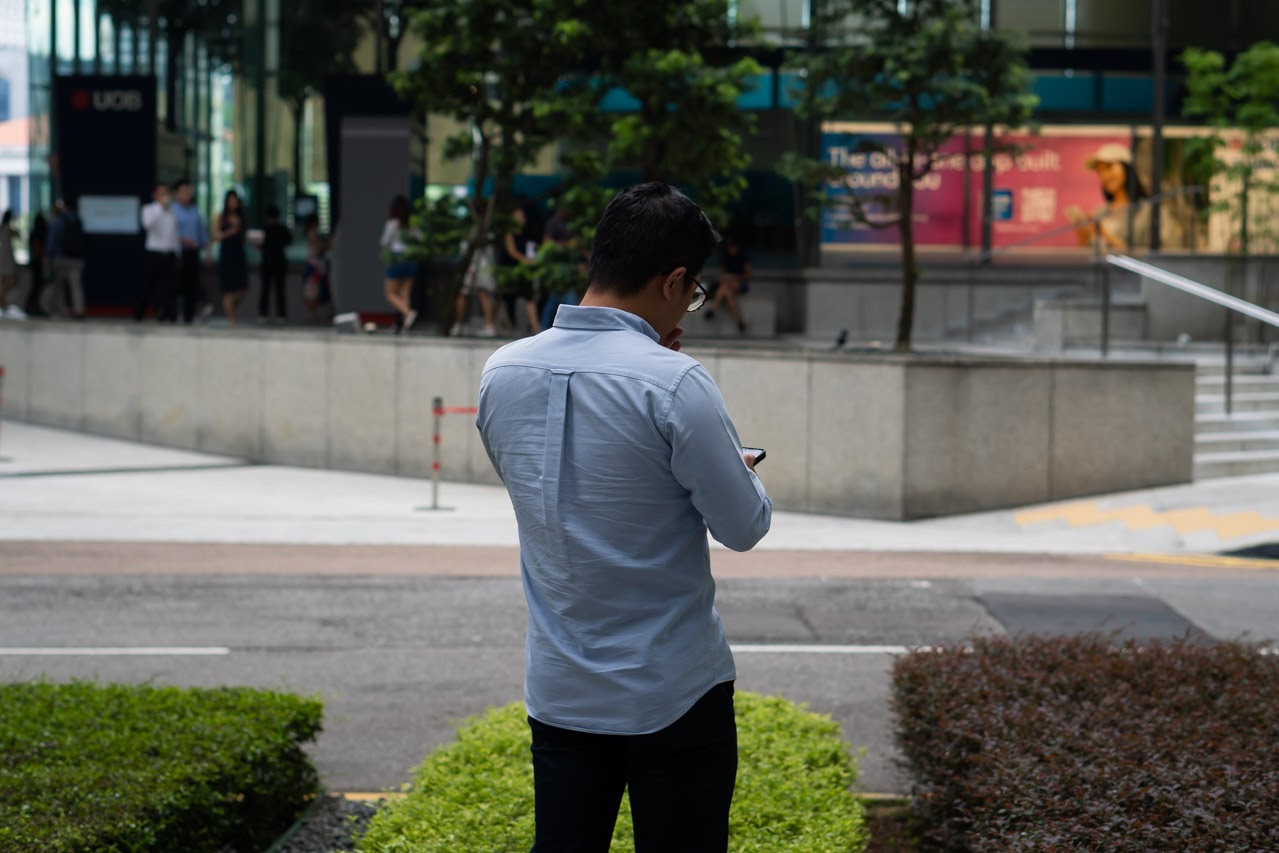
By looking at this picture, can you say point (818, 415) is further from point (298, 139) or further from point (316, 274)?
point (298, 139)

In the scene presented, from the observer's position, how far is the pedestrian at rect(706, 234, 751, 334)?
27.4 m

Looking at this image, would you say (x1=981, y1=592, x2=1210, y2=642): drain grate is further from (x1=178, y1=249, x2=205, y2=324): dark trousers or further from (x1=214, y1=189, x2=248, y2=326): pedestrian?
(x1=214, y1=189, x2=248, y2=326): pedestrian

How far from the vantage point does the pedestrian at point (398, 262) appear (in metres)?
20.6

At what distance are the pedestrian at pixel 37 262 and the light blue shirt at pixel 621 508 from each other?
24.6m

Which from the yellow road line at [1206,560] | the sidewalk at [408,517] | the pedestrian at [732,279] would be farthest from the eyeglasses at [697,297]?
the pedestrian at [732,279]

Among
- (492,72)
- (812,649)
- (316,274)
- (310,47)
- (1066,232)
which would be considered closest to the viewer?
(812,649)

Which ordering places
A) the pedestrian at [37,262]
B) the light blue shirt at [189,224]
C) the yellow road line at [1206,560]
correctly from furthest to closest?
the pedestrian at [37,262] < the light blue shirt at [189,224] < the yellow road line at [1206,560]

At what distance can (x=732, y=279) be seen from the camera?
89.2 feet

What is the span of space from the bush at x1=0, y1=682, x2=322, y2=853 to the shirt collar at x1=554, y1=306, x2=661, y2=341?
6.75 feet

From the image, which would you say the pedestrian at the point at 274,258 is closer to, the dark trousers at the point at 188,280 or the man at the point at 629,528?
the dark trousers at the point at 188,280

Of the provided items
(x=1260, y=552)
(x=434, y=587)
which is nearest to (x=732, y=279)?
(x=1260, y=552)

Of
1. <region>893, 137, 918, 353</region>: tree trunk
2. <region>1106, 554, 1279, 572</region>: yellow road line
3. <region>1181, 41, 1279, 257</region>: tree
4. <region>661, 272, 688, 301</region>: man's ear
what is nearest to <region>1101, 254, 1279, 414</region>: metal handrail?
<region>893, 137, 918, 353</region>: tree trunk

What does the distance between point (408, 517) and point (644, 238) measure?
40.0 ft

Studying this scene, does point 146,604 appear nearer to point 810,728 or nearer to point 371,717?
point 371,717
